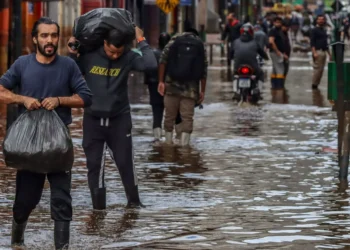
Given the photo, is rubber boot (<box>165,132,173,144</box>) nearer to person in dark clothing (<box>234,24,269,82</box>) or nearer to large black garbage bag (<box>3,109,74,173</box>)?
person in dark clothing (<box>234,24,269,82</box>)

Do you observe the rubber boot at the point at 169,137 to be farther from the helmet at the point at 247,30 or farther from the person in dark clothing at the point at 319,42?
the person in dark clothing at the point at 319,42

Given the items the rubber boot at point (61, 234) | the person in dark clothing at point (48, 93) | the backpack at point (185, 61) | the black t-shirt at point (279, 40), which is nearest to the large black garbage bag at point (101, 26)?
the person in dark clothing at point (48, 93)

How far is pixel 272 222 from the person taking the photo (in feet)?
38.0

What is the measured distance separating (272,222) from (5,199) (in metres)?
2.80

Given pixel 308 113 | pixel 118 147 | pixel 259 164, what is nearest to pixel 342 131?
pixel 259 164

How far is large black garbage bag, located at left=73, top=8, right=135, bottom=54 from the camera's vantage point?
12.1 m

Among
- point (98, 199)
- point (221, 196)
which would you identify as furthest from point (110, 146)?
point (221, 196)

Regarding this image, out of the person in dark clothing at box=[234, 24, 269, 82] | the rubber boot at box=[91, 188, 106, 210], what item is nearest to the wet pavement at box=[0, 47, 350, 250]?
the rubber boot at box=[91, 188, 106, 210]

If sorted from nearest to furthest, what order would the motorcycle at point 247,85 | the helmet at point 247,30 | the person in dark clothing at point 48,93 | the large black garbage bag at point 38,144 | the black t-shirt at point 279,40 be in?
the large black garbage bag at point 38,144, the person in dark clothing at point 48,93, the motorcycle at point 247,85, the helmet at point 247,30, the black t-shirt at point 279,40

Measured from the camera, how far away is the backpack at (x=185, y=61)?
60.3 feet

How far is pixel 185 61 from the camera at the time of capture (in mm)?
18391

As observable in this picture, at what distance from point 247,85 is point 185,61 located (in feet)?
30.6

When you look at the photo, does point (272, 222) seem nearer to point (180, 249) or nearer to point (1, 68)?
point (180, 249)

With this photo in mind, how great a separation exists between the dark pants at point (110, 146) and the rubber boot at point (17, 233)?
6.96ft
